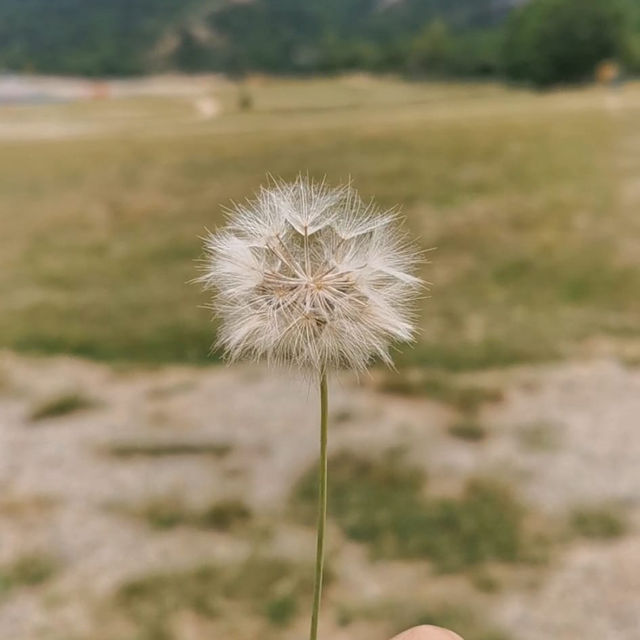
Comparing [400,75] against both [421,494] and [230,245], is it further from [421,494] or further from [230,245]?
[230,245]

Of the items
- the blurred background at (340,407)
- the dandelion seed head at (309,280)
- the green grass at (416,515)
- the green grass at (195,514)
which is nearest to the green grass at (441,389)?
the blurred background at (340,407)

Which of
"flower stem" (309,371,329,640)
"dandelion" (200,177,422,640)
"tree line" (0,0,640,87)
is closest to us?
"flower stem" (309,371,329,640)

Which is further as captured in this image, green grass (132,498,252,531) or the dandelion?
green grass (132,498,252,531)

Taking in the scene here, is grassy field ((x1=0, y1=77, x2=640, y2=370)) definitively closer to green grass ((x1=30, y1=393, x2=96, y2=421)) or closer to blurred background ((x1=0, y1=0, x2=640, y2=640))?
blurred background ((x1=0, y1=0, x2=640, y2=640))

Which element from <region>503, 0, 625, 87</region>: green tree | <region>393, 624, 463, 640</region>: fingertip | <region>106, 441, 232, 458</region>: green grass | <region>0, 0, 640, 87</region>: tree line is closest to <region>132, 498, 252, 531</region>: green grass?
<region>106, 441, 232, 458</region>: green grass

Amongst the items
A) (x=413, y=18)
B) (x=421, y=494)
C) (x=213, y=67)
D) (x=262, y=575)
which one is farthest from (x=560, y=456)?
(x=413, y=18)

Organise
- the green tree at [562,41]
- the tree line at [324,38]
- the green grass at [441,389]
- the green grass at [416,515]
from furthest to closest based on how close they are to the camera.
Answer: the green tree at [562,41], the tree line at [324,38], the green grass at [441,389], the green grass at [416,515]

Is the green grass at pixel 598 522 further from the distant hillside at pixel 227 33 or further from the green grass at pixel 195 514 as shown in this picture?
the distant hillside at pixel 227 33
